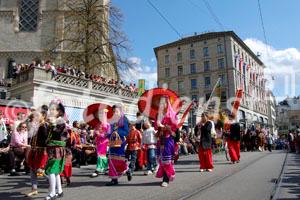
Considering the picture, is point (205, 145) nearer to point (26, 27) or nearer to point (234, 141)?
point (234, 141)

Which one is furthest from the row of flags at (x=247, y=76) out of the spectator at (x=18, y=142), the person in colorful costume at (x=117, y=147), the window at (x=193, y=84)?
the person in colorful costume at (x=117, y=147)

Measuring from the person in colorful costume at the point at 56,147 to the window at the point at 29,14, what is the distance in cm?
3925

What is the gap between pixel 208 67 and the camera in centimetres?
7325

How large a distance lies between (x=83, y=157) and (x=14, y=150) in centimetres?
357

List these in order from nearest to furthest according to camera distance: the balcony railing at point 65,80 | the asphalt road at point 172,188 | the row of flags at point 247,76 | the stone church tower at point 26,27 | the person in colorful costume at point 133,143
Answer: the asphalt road at point 172,188 < the person in colorful costume at point 133,143 < the balcony railing at point 65,80 < the stone church tower at point 26,27 < the row of flags at point 247,76

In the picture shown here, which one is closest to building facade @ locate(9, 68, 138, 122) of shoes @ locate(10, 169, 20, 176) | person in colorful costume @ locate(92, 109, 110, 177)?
shoes @ locate(10, 169, 20, 176)

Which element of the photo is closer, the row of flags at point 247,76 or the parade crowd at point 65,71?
the parade crowd at point 65,71

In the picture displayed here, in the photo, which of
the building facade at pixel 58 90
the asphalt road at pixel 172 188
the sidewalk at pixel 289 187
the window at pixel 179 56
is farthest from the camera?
→ the window at pixel 179 56

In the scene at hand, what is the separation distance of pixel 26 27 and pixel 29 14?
5.82ft

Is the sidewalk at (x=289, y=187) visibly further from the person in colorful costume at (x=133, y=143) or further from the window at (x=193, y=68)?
the window at (x=193, y=68)

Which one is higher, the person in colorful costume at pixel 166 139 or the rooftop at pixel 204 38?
the rooftop at pixel 204 38

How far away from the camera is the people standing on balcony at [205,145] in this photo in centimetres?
1160

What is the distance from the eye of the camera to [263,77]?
95125 mm

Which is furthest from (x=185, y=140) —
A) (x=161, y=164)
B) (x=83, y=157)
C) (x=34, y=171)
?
(x=34, y=171)
